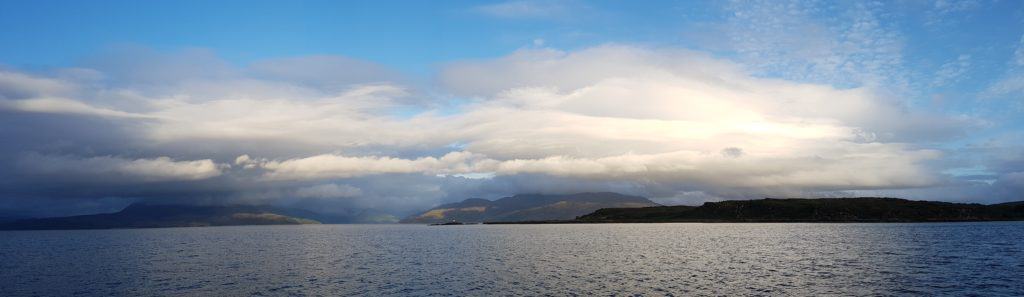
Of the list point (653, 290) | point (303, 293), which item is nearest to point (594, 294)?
point (653, 290)

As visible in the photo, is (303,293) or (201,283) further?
(201,283)

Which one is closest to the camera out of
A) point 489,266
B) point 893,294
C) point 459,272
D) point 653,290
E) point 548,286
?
point 893,294

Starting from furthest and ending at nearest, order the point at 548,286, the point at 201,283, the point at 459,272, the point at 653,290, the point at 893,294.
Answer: the point at 459,272 < the point at 201,283 < the point at 548,286 < the point at 653,290 < the point at 893,294

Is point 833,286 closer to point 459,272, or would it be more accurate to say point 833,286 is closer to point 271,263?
point 459,272

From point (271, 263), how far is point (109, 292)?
43.2m

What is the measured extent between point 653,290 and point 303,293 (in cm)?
4421

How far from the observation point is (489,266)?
363 ft

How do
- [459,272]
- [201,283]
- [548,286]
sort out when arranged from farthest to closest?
[459,272] → [201,283] → [548,286]

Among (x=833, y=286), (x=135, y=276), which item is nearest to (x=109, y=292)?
(x=135, y=276)

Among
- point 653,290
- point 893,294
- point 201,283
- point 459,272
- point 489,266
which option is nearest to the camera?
point 893,294

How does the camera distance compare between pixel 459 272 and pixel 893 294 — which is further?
pixel 459 272

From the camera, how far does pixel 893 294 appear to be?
231ft

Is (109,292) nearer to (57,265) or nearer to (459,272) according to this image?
(459,272)

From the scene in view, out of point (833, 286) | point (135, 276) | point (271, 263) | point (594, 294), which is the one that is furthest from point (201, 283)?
point (833, 286)
